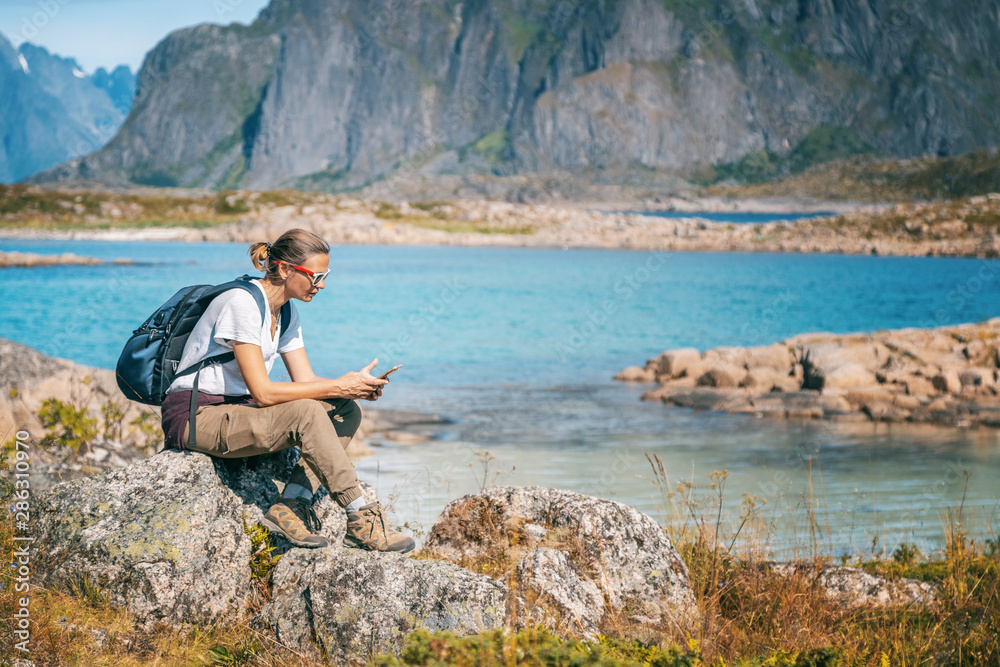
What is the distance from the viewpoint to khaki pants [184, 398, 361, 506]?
14.9ft

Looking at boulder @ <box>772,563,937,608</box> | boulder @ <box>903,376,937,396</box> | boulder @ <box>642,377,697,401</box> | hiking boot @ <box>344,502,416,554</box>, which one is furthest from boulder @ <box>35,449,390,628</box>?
boulder @ <box>903,376,937,396</box>

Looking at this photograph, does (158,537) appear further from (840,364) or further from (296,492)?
(840,364)

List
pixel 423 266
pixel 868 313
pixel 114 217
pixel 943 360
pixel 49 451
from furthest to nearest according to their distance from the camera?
pixel 114 217 → pixel 423 266 → pixel 868 313 → pixel 943 360 → pixel 49 451

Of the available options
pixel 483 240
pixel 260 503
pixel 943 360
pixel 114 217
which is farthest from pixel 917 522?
pixel 114 217

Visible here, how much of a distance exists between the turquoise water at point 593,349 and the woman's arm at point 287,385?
1.83 m

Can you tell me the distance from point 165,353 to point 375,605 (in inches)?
75.2

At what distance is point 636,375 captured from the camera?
67.1 ft

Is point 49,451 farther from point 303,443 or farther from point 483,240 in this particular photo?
point 483,240

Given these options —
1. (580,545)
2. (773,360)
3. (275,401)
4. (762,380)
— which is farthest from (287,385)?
(773,360)

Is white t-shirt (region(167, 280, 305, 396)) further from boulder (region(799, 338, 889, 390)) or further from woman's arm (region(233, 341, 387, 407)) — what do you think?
boulder (region(799, 338, 889, 390))

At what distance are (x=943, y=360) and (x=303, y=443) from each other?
1897 cm

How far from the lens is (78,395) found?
908 cm

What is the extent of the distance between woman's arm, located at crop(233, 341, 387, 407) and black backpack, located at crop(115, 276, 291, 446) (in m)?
0.21

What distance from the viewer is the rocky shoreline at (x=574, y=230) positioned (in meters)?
73.8
